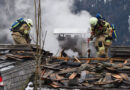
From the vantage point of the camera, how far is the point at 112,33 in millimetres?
9484

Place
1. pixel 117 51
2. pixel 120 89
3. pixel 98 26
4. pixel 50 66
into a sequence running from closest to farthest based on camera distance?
pixel 120 89 < pixel 50 66 < pixel 117 51 < pixel 98 26

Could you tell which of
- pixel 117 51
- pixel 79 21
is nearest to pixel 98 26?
pixel 117 51

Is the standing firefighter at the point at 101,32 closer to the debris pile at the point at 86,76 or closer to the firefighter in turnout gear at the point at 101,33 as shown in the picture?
→ the firefighter in turnout gear at the point at 101,33

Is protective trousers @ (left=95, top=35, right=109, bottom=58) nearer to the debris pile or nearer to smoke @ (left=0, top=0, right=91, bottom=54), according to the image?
the debris pile

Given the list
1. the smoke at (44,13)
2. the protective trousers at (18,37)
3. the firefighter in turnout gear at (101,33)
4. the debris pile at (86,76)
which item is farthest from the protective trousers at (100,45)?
the smoke at (44,13)

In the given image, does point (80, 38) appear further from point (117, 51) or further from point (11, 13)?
point (11, 13)

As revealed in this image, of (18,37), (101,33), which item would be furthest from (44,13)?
(101,33)

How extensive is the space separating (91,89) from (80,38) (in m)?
6.53

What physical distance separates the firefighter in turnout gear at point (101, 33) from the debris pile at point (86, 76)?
2.42m

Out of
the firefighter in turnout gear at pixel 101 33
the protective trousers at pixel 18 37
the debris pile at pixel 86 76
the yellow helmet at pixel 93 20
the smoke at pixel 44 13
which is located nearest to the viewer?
the debris pile at pixel 86 76

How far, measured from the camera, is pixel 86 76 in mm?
5457

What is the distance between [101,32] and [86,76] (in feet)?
12.8

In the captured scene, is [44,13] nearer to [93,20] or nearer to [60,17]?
[60,17]

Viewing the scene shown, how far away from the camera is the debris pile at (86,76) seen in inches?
200
